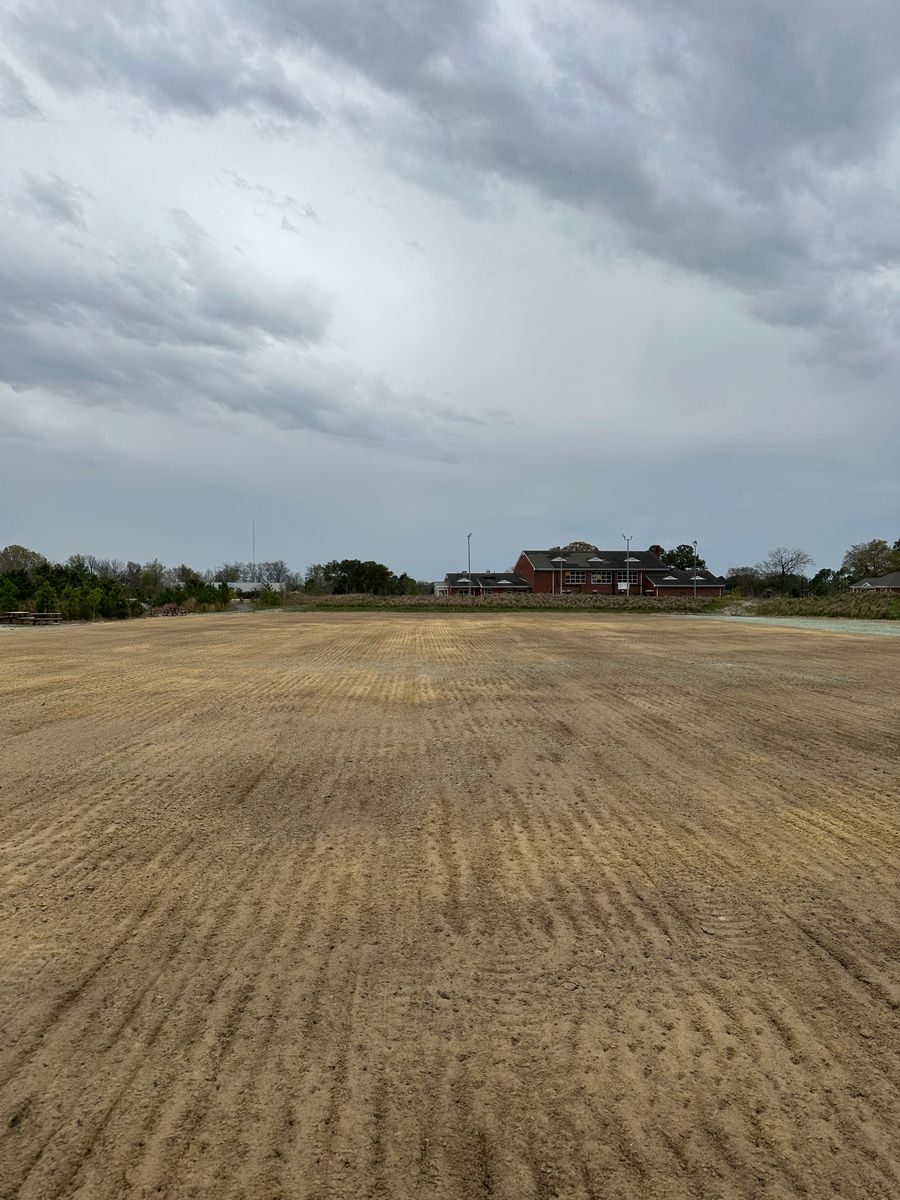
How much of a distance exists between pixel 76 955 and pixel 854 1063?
11.6ft

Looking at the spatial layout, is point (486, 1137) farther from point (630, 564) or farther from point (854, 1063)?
point (630, 564)

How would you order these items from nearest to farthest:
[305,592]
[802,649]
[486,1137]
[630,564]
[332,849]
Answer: [486,1137]
[332,849]
[802,649]
[305,592]
[630,564]

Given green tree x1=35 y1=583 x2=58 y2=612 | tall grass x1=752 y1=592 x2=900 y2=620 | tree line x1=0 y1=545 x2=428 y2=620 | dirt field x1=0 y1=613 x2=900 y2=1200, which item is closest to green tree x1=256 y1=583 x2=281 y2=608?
tree line x1=0 y1=545 x2=428 y2=620

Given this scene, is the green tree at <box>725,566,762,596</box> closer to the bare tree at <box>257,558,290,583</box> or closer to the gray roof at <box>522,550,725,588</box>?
the gray roof at <box>522,550,725,588</box>

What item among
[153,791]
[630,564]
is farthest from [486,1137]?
[630,564]

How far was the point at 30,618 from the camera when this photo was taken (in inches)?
1469

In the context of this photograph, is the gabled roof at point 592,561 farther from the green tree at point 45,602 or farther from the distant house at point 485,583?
the green tree at point 45,602

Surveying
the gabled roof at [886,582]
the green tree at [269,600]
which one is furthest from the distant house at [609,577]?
the green tree at [269,600]

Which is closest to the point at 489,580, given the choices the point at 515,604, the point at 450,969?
the point at 515,604

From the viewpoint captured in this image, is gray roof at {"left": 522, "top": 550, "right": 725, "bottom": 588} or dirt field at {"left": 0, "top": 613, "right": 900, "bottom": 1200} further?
gray roof at {"left": 522, "top": 550, "right": 725, "bottom": 588}

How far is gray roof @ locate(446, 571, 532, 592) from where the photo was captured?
91.6 meters

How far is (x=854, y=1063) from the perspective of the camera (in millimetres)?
2744

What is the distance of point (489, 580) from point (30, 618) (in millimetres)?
63994

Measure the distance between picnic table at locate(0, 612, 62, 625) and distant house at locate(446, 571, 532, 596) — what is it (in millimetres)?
54829
